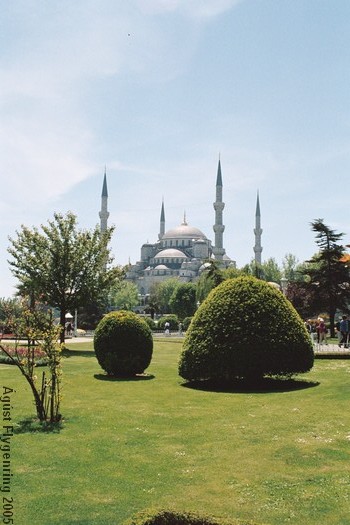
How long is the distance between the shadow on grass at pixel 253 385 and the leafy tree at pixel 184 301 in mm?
60489

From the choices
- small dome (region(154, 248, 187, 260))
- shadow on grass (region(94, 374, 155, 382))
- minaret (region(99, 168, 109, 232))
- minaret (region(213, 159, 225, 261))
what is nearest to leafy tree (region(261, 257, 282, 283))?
minaret (region(213, 159, 225, 261))

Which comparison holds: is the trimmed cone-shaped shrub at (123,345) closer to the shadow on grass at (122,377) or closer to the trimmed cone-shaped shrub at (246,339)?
the shadow on grass at (122,377)

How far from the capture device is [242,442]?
9.21 m

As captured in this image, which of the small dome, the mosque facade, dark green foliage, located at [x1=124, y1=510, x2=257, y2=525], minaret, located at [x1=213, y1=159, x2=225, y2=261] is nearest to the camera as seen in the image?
dark green foliage, located at [x1=124, y1=510, x2=257, y2=525]

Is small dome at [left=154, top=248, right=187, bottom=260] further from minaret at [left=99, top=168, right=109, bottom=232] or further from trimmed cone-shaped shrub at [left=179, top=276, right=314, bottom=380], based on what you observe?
trimmed cone-shaped shrub at [left=179, top=276, right=314, bottom=380]

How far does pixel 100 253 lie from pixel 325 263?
657 inches

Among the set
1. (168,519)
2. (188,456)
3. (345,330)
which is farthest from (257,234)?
(168,519)

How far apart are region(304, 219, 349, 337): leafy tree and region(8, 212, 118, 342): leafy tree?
593 inches

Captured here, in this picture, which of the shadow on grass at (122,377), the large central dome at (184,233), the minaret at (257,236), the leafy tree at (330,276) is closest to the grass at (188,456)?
the shadow on grass at (122,377)

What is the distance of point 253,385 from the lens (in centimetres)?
1541

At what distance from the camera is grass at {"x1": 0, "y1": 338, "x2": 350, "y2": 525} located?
251 inches

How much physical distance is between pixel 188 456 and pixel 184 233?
14379 cm

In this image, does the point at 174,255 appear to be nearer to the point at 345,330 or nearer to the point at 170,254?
the point at 170,254

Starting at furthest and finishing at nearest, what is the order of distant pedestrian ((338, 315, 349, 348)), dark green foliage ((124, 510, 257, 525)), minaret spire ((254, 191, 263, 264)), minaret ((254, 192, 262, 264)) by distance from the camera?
1. minaret spire ((254, 191, 263, 264))
2. minaret ((254, 192, 262, 264))
3. distant pedestrian ((338, 315, 349, 348))
4. dark green foliage ((124, 510, 257, 525))
